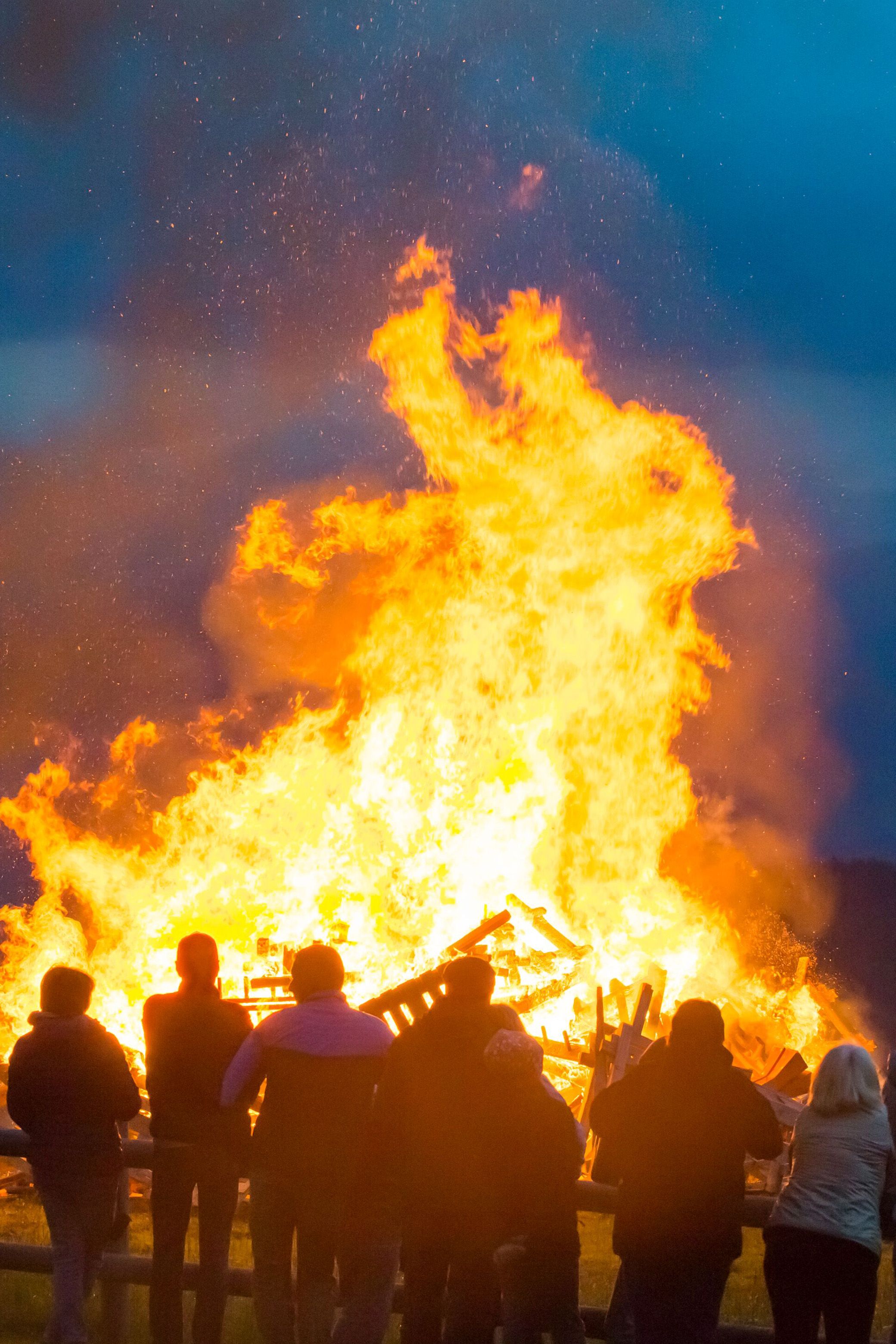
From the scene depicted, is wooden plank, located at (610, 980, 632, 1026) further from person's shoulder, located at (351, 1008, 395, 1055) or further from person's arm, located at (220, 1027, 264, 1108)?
person's arm, located at (220, 1027, 264, 1108)

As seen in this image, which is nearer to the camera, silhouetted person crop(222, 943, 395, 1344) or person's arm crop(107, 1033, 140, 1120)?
silhouetted person crop(222, 943, 395, 1344)

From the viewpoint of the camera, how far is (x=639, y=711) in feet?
66.0

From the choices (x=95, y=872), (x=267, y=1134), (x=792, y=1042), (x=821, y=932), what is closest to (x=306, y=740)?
(x=95, y=872)

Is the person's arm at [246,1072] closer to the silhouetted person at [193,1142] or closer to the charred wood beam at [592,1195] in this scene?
the silhouetted person at [193,1142]

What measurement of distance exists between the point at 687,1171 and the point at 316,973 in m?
1.78

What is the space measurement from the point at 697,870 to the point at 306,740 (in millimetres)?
24566

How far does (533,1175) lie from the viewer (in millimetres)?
5699

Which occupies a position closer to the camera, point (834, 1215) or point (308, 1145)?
point (834, 1215)

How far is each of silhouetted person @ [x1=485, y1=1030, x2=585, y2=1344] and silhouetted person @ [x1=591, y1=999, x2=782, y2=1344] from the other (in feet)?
0.67

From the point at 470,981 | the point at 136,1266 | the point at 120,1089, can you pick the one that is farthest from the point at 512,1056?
the point at 136,1266

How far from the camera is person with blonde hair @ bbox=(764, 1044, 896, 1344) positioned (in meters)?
5.65

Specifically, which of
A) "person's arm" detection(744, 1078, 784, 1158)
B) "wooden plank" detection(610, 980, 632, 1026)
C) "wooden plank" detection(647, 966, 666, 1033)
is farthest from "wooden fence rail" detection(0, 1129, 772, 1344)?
"wooden plank" detection(647, 966, 666, 1033)

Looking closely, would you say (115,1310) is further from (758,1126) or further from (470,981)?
(758,1126)

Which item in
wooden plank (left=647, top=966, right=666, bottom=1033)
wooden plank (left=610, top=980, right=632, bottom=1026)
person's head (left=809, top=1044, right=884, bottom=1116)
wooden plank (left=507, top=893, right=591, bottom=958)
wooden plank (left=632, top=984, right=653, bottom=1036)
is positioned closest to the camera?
person's head (left=809, top=1044, right=884, bottom=1116)
